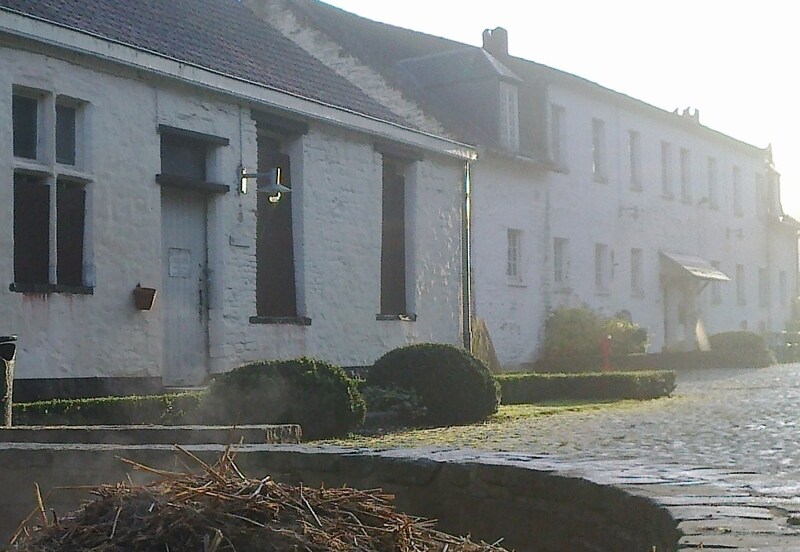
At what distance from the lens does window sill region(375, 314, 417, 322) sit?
17594 mm

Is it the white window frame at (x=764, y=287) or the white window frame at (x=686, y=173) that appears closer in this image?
the white window frame at (x=686, y=173)

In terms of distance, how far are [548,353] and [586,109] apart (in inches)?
278

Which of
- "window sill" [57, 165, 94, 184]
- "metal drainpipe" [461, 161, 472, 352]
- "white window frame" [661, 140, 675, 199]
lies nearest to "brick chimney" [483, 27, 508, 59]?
"white window frame" [661, 140, 675, 199]

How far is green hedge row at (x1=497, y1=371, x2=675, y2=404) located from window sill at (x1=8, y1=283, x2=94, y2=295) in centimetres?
778

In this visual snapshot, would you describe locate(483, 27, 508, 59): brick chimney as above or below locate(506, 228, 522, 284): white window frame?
above

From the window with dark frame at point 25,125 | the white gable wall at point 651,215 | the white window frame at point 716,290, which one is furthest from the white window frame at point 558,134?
the window with dark frame at point 25,125

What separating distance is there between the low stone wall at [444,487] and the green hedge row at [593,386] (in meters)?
12.6

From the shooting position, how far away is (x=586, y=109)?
96.1ft

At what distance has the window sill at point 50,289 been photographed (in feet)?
38.2

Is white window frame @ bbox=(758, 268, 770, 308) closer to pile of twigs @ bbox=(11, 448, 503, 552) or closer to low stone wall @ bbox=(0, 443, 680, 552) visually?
low stone wall @ bbox=(0, 443, 680, 552)

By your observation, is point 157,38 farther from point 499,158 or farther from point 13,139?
point 499,158

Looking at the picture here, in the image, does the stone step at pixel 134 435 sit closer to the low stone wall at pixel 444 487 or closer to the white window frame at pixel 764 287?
the low stone wall at pixel 444 487

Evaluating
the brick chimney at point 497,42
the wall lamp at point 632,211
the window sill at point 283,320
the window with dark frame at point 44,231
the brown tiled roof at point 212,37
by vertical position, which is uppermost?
the brick chimney at point 497,42

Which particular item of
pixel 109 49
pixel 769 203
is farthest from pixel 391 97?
pixel 769 203
